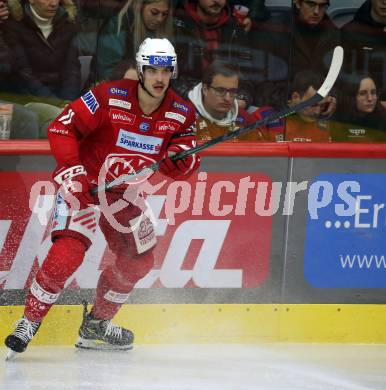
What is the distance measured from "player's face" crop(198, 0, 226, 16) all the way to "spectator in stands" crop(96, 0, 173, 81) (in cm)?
19

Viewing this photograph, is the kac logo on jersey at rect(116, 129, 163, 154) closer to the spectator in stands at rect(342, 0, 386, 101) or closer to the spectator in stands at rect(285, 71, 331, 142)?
the spectator in stands at rect(285, 71, 331, 142)

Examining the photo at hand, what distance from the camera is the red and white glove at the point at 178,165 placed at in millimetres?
6539

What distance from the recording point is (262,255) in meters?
7.20

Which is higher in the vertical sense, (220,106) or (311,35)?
(311,35)

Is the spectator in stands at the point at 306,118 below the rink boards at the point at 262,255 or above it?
above

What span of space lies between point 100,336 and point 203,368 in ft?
2.41

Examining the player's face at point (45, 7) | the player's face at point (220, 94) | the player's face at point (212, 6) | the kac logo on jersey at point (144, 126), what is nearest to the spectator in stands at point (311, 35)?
the player's face at point (220, 94)

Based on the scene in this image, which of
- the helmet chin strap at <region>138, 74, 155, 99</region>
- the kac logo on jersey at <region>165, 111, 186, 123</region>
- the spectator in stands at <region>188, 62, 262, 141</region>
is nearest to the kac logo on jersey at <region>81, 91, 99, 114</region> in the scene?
the helmet chin strap at <region>138, 74, 155, 99</region>

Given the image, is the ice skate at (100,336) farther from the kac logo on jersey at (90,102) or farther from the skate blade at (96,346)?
the kac logo on jersey at (90,102)

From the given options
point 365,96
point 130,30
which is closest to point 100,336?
point 130,30

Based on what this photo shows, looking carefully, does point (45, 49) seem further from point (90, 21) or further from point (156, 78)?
point (156, 78)

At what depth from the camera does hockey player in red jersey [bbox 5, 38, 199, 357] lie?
6.34 metres

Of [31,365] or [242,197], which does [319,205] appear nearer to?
[242,197]

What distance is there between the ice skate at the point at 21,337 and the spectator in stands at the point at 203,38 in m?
1.58
